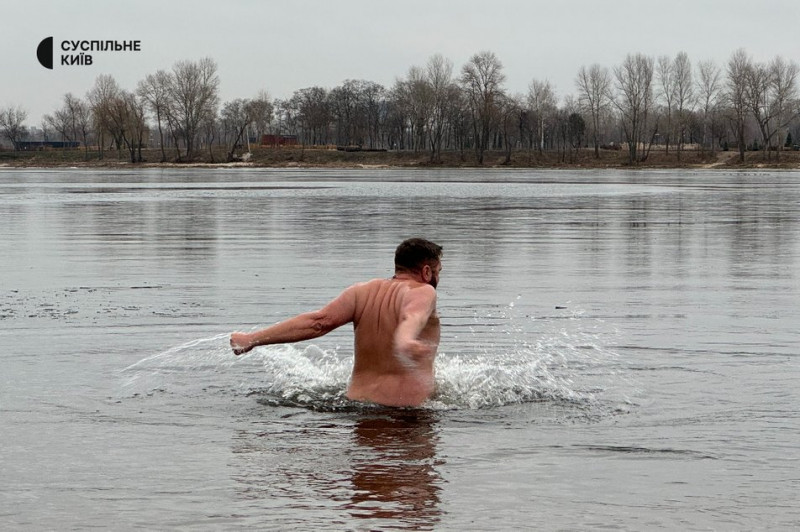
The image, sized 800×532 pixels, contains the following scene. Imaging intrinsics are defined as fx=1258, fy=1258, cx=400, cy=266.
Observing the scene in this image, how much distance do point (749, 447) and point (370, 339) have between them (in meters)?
2.68

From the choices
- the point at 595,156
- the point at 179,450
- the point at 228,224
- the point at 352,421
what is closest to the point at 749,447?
the point at 352,421

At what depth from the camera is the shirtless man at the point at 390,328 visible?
27.8ft

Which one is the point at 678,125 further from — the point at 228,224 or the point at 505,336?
the point at 505,336

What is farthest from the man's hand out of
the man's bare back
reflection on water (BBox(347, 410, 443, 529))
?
reflection on water (BBox(347, 410, 443, 529))

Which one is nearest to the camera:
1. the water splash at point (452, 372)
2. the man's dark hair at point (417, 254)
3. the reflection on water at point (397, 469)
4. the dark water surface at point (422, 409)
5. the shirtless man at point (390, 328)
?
the reflection on water at point (397, 469)

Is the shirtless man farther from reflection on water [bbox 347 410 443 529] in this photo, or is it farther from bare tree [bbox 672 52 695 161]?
bare tree [bbox 672 52 695 161]

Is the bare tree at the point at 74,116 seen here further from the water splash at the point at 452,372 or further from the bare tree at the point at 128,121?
the water splash at the point at 452,372

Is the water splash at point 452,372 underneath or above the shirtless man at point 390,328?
underneath

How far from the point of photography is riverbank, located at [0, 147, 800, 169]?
454ft

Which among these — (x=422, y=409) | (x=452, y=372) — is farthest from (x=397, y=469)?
(x=452, y=372)

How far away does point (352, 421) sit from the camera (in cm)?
868

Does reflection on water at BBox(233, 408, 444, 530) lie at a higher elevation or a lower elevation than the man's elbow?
lower

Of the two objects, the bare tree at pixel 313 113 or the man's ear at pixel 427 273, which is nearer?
the man's ear at pixel 427 273

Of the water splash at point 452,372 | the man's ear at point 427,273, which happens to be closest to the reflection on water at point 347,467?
the water splash at point 452,372
